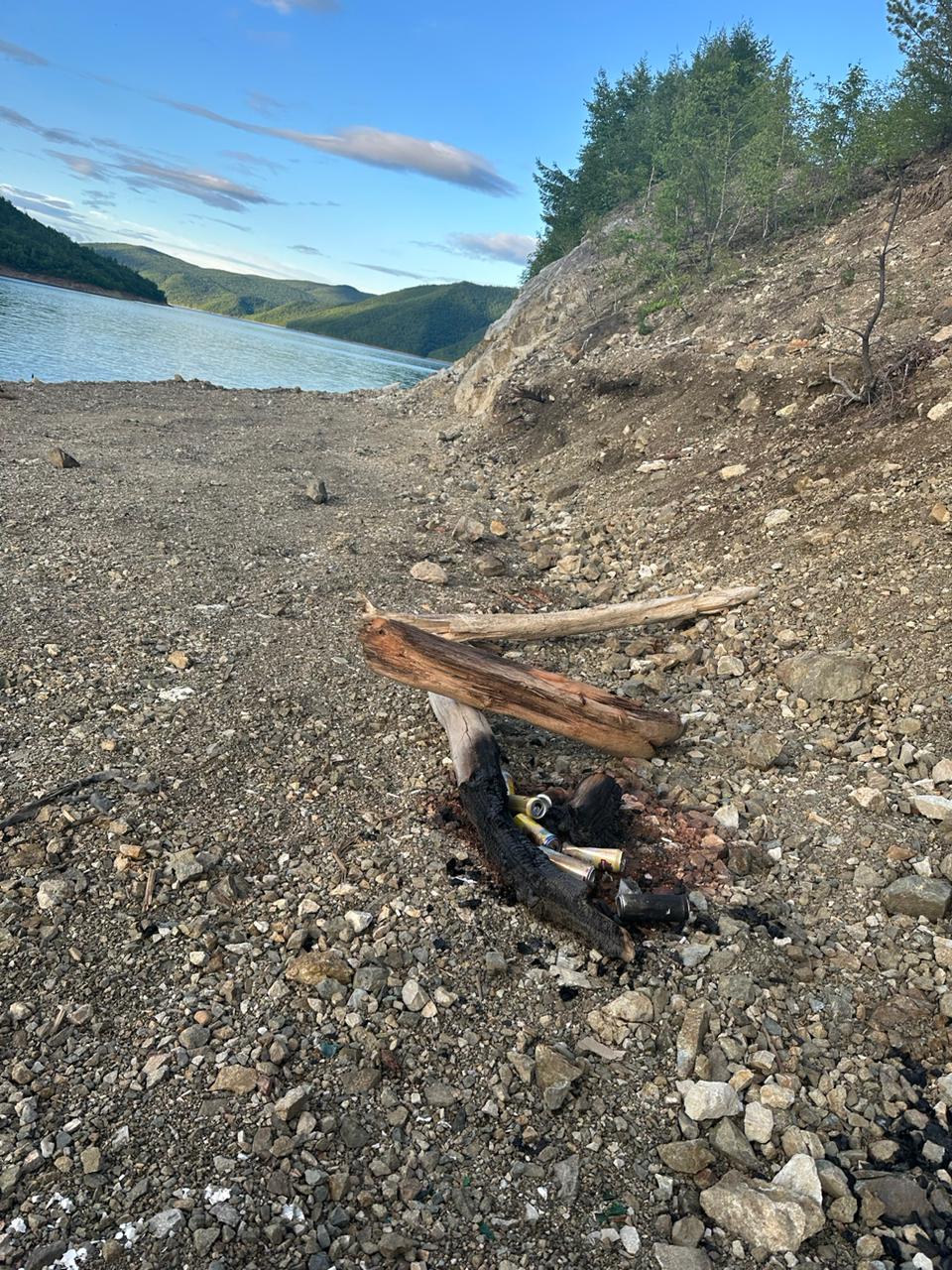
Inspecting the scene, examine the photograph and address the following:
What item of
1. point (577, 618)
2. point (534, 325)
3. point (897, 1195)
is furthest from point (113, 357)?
point (897, 1195)

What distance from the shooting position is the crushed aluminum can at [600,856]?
484 centimetres

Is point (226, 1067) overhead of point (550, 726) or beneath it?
beneath

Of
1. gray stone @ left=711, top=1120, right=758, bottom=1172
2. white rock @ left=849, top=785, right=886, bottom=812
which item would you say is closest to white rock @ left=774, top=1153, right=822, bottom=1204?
gray stone @ left=711, top=1120, right=758, bottom=1172

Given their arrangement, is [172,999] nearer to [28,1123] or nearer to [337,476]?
[28,1123]

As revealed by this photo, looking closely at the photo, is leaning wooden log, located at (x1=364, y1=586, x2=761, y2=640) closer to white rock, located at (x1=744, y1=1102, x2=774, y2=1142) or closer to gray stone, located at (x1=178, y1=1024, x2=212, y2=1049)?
gray stone, located at (x1=178, y1=1024, x2=212, y2=1049)

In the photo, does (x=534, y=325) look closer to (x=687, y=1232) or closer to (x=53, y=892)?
(x=53, y=892)

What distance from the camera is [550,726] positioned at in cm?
626

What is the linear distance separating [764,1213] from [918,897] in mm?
2260

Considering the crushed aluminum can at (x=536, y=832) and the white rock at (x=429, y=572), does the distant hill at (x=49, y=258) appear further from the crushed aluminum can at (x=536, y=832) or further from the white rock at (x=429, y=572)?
the crushed aluminum can at (x=536, y=832)

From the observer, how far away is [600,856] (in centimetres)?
488

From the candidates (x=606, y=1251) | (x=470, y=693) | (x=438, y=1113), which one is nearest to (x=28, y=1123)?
(x=438, y=1113)

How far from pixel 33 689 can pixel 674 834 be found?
5540 millimetres

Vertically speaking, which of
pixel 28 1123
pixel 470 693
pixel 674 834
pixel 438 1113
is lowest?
pixel 28 1123

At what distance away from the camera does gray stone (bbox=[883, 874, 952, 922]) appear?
444 cm
